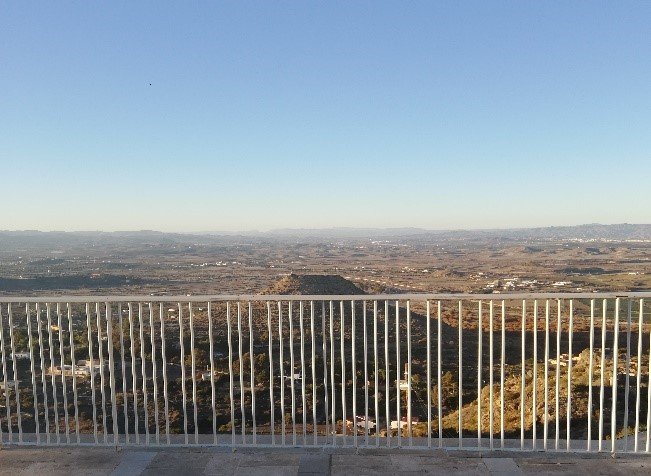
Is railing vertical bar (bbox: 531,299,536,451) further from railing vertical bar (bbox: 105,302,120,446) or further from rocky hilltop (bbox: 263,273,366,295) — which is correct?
rocky hilltop (bbox: 263,273,366,295)

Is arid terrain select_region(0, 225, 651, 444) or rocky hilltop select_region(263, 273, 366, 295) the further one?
rocky hilltop select_region(263, 273, 366, 295)

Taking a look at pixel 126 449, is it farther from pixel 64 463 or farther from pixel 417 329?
pixel 417 329

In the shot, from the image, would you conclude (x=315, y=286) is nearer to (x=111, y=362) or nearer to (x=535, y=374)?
(x=111, y=362)

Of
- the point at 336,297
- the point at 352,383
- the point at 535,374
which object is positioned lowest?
the point at 352,383

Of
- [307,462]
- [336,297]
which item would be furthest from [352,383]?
[336,297]

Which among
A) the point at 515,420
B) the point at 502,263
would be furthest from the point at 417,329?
the point at 502,263

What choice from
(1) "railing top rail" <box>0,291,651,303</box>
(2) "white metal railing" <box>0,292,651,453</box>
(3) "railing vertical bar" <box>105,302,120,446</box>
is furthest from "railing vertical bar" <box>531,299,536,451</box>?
(3) "railing vertical bar" <box>105,302,120,446</box>

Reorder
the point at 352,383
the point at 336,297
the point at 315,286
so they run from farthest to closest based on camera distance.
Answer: the point at 315,286 → the point at 352,383 → the point at 336,297

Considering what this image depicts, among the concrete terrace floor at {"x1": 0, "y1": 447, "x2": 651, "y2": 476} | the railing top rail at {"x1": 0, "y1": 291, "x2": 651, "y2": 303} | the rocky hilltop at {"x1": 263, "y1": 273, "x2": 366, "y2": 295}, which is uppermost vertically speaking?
the railing top rail at {"x1": 0, "y1": 291, "x2": 651, "y2": 303}
